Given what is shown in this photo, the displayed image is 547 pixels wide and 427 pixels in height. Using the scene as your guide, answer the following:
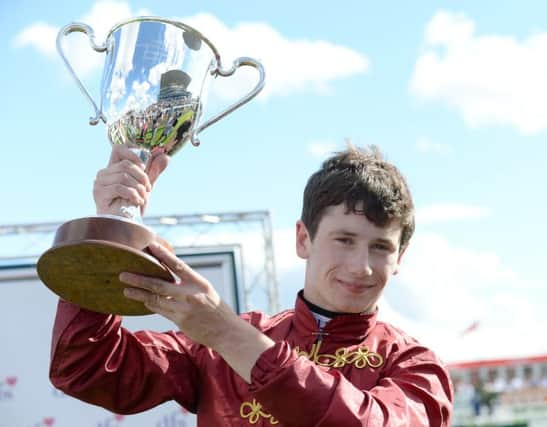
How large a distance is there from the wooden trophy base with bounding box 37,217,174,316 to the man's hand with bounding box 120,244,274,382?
25 millimetres

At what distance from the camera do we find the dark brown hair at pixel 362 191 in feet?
5.87

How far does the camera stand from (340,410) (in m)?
1.43

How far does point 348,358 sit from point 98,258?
24.6 inches

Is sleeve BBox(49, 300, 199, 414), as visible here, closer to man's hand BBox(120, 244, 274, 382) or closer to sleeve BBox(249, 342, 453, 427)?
man's hand BBox(120, 244, 274, 382)

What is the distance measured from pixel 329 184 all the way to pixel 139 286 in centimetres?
59

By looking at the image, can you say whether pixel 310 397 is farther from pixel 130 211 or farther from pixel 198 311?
pixel 130 211

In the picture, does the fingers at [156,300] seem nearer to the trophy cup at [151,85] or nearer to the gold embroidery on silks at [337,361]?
the trophy cup at [151,85]

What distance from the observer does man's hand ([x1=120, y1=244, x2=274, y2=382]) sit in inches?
53.8

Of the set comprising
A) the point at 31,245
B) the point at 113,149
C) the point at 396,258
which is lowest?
the point at 396,258

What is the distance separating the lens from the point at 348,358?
1.86 meters

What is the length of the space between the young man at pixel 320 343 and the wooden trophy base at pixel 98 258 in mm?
37

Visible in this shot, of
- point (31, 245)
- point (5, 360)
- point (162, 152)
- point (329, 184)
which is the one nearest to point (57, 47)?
point (162, 152)

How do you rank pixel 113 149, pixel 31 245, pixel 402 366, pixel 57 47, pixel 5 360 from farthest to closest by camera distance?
1. pixel 31 245
2. pixel 5 360
3. pixel 57 47
4. pixel 402 366
5. pixel 113 149

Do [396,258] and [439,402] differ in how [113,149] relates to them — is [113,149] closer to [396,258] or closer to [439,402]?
[396,258]
